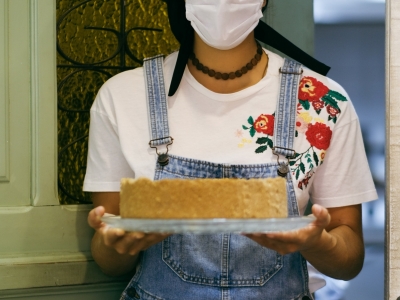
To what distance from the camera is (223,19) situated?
1246 mm

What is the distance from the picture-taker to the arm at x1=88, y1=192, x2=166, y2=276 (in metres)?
1.04

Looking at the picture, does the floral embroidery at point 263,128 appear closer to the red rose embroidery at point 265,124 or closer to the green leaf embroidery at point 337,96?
the red rose embroidery at point 265,124

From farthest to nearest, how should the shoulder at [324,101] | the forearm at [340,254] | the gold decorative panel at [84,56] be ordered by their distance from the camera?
the gold decorative panel at [84,56] → the shoulder at [324,101] → the forearm at [340,254]

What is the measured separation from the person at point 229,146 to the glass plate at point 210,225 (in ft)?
1.01

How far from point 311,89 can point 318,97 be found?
0.02 metres

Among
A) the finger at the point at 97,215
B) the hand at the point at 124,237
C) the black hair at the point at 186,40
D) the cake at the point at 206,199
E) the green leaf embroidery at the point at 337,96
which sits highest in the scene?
the black hair at the point at 186,40

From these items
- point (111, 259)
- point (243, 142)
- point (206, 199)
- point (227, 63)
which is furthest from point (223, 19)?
point (111, 259)

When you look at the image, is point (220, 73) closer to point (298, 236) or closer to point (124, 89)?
point (124, 89)

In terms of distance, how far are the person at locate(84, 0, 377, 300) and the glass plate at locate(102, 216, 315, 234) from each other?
0.31 m

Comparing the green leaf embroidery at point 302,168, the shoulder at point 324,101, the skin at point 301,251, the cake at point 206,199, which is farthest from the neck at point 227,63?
the cake at point 206,199

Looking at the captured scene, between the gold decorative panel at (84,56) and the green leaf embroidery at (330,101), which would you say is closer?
the green leaf embroidery at (330,101)

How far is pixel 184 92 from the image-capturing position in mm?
1366

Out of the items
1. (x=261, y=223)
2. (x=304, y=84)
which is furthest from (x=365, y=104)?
(x=261, y=223)

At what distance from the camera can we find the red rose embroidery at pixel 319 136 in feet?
4.33
